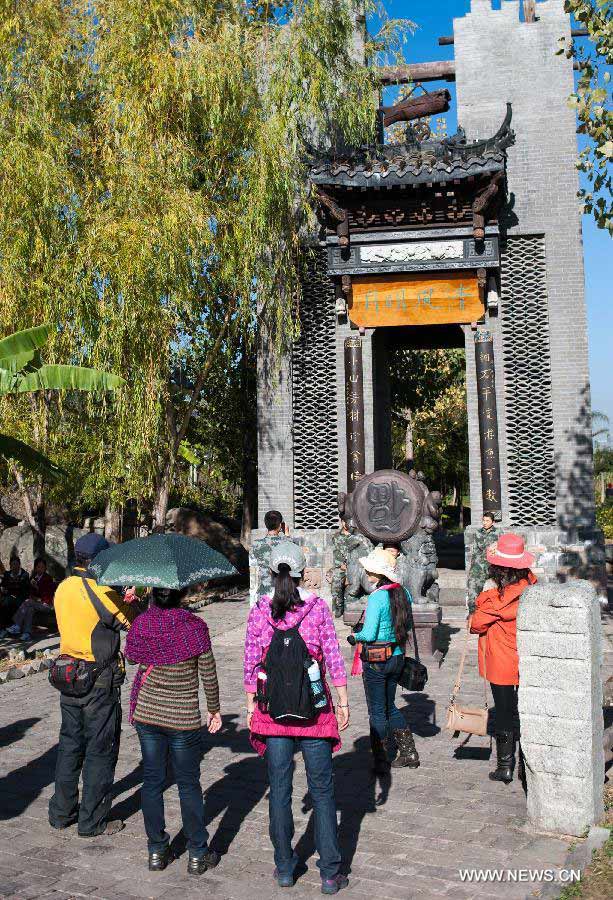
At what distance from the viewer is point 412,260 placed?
49.2 feet

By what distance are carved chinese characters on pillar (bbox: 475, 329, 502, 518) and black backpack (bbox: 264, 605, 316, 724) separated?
1062 cm

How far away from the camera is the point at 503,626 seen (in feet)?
18.3

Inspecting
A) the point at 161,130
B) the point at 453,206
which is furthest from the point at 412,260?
the point at 161,130

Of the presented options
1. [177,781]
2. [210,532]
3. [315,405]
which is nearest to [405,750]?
[177,781]

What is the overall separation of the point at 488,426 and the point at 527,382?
1124 mm

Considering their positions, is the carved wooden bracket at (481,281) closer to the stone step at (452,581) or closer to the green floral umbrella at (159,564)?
the stone step at (452,581)

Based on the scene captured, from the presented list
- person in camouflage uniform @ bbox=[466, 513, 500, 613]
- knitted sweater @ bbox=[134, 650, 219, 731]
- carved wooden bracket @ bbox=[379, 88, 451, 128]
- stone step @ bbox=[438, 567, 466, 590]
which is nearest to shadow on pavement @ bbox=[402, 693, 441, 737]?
knitted sweater @ bbox=[134, 650, 219, 731]

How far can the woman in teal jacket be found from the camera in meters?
5.84

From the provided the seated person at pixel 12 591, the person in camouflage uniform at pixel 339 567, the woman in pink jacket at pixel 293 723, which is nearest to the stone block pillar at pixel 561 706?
the woman in pink jacket at pixel 293 723

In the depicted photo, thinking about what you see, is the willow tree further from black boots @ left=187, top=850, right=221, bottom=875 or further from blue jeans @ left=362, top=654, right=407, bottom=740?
black boots @ left=187, top=850, right=221, bottom=875

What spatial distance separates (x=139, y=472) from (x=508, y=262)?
7654mm

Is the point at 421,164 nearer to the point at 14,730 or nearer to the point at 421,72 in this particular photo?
the point at 421,72

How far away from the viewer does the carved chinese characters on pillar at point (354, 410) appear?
14922 millimetres

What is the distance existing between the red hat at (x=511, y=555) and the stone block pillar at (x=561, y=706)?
2.13 feet
